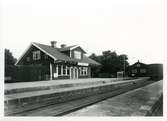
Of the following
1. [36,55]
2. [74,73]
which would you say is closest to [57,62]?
[36,55]

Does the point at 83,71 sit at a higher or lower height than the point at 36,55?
lower

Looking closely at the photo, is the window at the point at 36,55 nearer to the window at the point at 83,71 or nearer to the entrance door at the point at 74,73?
the entrance door at the point at 74,73

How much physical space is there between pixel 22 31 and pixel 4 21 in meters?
0.69

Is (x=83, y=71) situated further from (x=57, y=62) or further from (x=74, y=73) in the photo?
(x=57, y=62)

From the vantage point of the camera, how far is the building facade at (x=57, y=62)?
1495cm

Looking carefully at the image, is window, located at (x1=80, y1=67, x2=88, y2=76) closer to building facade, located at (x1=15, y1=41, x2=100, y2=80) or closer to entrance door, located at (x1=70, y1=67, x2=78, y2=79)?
building facade, located at (x1=15, y1=41, x2=100, y2=80)

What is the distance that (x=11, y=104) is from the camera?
19.4 ft

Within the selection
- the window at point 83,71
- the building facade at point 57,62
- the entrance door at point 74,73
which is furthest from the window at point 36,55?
the window at point 83,71

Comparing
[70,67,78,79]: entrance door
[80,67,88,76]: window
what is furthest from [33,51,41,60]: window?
[80,67,88,76]: window

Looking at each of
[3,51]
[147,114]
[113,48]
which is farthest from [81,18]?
[147,114]

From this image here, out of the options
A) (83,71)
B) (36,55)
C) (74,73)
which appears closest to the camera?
(36,55)

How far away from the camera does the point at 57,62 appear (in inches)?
624

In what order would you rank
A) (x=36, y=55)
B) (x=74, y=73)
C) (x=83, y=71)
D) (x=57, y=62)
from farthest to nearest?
(x=83, y=71), (x=74, y=73), (x=57, y=62), (x=36, y=55)

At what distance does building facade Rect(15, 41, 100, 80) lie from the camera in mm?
14945
